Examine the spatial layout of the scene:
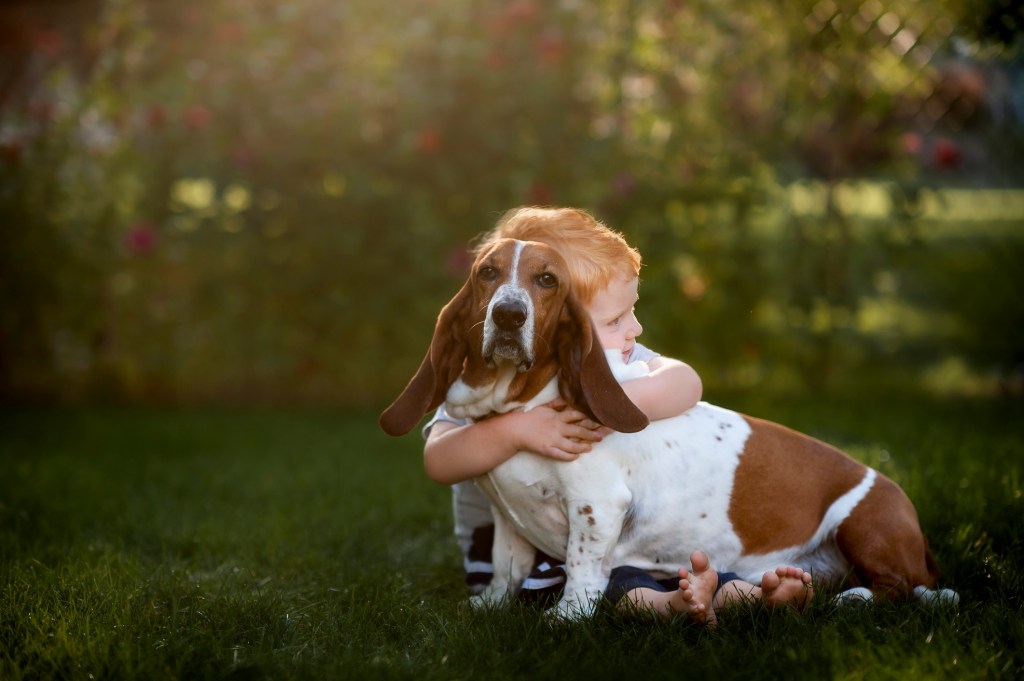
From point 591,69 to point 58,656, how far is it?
521 cm

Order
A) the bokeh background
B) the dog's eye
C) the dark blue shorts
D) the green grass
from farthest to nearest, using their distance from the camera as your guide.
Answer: the bokeh background, the dark blue shorts, the dog's eye, the green grass

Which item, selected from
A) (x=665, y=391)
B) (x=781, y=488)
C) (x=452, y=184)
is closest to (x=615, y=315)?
(x=665, y=391)

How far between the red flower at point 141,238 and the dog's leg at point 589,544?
4.77m

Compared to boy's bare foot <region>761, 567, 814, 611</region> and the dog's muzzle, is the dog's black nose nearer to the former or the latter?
the dog's muzzle

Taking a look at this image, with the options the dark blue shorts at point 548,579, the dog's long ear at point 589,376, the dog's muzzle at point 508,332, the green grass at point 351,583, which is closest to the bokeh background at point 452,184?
the green grass at point 351,583

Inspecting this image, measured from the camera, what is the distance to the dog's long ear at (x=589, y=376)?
110 inches

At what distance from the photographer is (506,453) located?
115 inches

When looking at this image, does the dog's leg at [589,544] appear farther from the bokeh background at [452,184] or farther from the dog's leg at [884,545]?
the bokeh background at [452,184]

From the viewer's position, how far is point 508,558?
3.23 metres

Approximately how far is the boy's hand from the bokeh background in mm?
3751

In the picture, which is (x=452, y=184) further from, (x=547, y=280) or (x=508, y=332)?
(x=508, y=332)

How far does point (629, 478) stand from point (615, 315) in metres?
0.52

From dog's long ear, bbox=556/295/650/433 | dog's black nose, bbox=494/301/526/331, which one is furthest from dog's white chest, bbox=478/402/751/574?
dog's black nose, bbox=494/301/526/331

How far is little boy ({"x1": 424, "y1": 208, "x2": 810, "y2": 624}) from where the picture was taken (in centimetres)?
279
